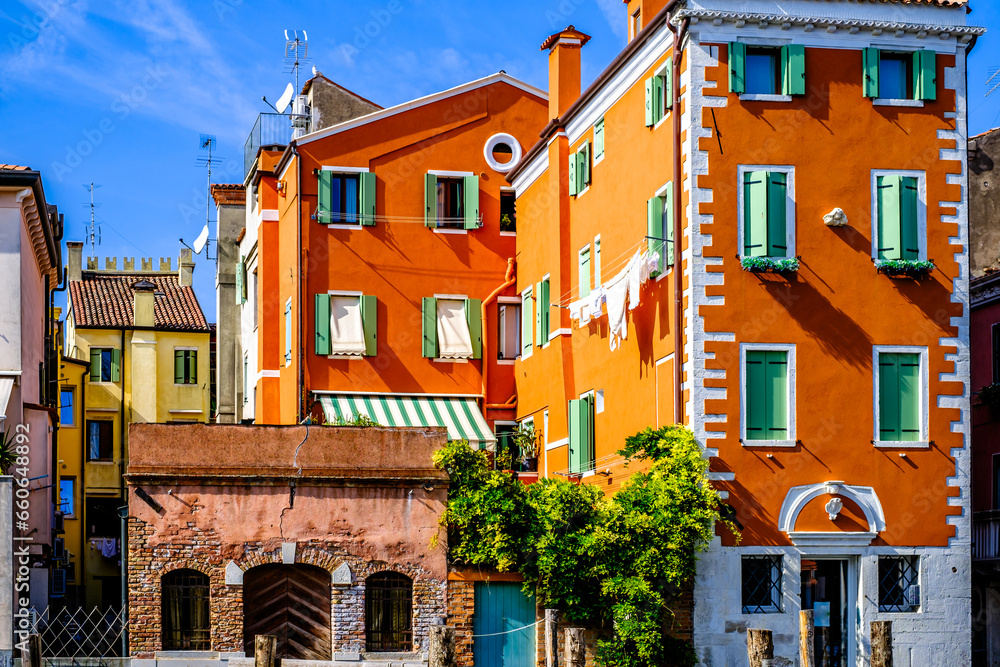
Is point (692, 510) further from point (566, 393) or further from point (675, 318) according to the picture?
point (566, 393)

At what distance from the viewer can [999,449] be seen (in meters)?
31.8

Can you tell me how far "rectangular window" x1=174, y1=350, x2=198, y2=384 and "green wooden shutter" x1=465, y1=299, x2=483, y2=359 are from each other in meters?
21.6

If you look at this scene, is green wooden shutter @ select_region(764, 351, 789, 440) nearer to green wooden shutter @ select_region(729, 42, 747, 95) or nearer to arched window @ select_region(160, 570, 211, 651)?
green wooden shutter @ select_region(729, 42, 747, 95)

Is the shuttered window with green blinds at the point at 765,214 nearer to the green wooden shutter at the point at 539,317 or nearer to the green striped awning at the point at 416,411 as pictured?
the green wooden shutter at the point at 539,317

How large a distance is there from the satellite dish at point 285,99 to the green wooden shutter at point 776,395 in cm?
2000

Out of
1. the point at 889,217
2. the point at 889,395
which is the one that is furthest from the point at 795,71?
the point at 889,395

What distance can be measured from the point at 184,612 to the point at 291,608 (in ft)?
6.44

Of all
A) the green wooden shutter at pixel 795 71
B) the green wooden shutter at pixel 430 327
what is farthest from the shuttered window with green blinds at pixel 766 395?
the green wooden shutter at pixel 430 327

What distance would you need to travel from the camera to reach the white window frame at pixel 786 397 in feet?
82.4

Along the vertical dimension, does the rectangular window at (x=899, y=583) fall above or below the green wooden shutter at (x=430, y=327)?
below

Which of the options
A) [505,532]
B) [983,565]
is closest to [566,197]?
[505,532]

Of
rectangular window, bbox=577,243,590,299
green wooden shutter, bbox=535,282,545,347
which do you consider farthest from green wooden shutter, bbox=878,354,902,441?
green wooden shutter, bbox=535,282,545,347

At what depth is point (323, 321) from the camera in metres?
34.9

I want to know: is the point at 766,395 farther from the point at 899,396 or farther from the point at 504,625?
the point at 504,625
